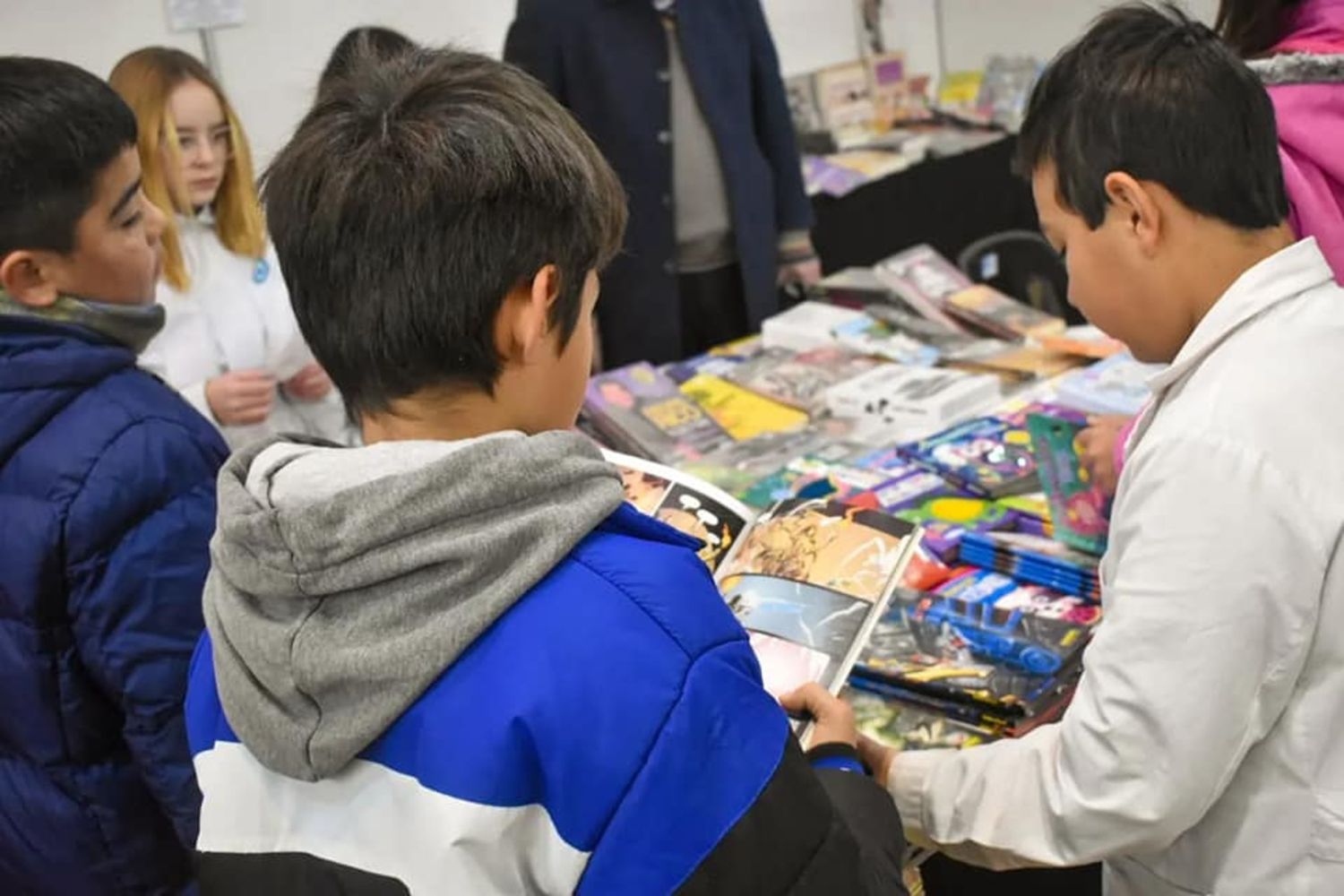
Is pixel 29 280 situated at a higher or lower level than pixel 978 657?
higher

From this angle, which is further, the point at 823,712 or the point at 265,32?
the point at 265,32

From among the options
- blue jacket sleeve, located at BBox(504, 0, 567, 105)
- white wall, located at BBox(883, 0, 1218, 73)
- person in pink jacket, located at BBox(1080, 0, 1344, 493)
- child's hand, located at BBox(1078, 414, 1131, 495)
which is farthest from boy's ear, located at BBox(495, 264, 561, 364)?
white wall, located at BBox(883, 0, 1218, 73)

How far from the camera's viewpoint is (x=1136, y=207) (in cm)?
117

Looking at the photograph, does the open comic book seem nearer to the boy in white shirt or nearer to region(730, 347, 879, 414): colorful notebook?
the boy in white shirt

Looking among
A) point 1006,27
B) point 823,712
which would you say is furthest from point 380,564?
point 1006,27

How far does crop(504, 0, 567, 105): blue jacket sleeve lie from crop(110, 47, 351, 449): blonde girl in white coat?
696mm

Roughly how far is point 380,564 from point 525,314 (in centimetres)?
19

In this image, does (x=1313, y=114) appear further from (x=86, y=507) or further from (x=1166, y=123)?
(x=86, y=507)

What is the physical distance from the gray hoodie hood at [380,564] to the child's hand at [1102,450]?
101 cm

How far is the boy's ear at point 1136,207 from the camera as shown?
1.16m

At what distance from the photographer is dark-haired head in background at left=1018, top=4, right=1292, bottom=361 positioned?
45.4 inches

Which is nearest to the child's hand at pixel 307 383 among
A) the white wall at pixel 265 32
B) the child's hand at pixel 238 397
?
the child's hand at pixel 238 397

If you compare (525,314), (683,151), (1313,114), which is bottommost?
(683,151)

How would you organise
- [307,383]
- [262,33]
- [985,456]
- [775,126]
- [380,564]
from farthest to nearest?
[262,33]
[775,126]
[307,383]
[985,456]
[380,564]
